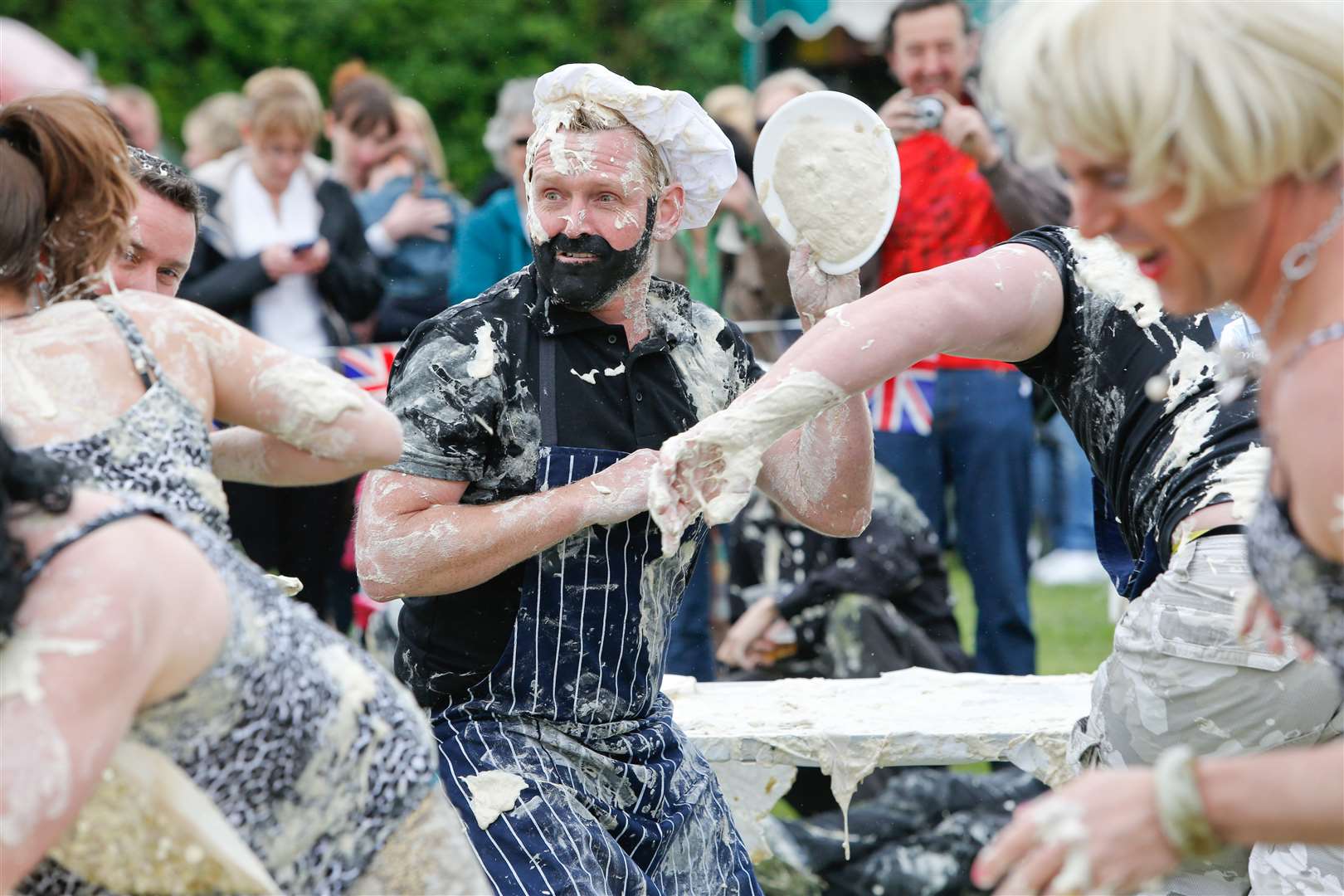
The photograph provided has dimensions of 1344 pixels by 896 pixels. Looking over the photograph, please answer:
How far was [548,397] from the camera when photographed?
9.76 feet

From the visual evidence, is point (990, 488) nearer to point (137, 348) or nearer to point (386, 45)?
point (137, 348)

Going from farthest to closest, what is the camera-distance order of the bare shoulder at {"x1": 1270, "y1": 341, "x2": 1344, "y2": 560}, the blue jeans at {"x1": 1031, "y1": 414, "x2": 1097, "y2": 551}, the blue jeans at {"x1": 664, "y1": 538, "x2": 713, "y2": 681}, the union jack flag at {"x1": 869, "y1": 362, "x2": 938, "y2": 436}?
the blue jeans at {"x1": 1031, "y1": 414, "x2": 1097, "y2": 551} < the union jack flag at {"x1": 869, "y1": 362, "x2": 938, "y2": 436} < the blue jeans at {"x1": 664, "y1": 538, "x2": 713, "y2": 681} < the bare shoulder at {"x1": 1270, "y1": 341, "x2": 1344, "y2": 560}

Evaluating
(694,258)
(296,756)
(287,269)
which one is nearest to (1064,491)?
(694,258)

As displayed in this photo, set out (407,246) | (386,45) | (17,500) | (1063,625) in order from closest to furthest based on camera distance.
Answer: (17,500) → (407,246) → (1063,625) → (386,45)

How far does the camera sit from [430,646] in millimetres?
2982

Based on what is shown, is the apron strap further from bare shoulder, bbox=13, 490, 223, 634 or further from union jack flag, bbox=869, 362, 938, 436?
union jack flag, bbox=869, 362, 938, 436

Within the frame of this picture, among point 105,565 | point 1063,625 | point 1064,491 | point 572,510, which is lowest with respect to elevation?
point 1063,625

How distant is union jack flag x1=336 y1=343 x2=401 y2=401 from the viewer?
5.94 metres

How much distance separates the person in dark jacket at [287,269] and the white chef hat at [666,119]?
117 inches

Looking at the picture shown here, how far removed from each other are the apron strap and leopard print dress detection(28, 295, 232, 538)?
3.20ft

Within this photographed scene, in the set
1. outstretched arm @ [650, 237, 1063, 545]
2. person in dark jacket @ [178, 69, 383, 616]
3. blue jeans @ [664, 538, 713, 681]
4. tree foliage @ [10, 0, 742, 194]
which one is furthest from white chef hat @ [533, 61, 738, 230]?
tree foliage @ [10, 0, 742, 194]

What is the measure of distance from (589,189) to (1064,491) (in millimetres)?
6023

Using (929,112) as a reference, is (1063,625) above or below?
below

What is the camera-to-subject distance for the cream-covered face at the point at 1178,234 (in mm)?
1747
